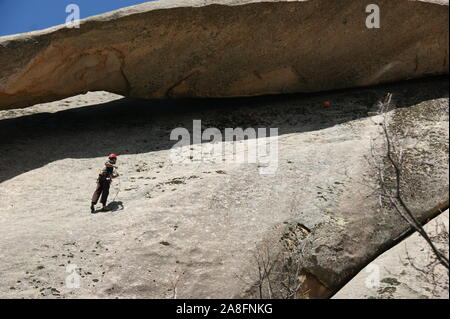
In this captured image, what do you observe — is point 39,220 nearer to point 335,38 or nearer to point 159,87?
point 159,87

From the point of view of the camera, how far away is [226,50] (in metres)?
15.0

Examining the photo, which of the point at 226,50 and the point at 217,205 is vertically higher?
the point at 226,50

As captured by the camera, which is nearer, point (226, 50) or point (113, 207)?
point (113, 207)

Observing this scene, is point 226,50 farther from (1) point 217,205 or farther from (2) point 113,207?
(2) point 113,207

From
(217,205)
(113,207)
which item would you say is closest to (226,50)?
(217,205)

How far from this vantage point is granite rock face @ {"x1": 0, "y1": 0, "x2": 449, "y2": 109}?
1419 centimetres

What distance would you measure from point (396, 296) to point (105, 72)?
8.66 m

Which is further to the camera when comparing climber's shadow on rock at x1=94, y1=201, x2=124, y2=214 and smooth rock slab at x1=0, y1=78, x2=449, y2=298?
climber's shadow on rock at x1=94, y1=201, x2=124, y2=214

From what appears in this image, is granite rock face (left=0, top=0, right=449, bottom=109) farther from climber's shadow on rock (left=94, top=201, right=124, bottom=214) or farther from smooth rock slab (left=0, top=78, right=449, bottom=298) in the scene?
climber's shadow on rock (left=94, top=201, right=124, bottom=214)

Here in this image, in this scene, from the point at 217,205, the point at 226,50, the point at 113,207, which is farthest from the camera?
the point at 226,50

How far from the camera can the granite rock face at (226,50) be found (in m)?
14.2

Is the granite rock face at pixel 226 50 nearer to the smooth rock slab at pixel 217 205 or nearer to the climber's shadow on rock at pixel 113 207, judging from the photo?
the smooth rock slab at pixel 217 205

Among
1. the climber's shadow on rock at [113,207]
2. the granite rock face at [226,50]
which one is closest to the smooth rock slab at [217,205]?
the climber's shadow on rock at [113,207]

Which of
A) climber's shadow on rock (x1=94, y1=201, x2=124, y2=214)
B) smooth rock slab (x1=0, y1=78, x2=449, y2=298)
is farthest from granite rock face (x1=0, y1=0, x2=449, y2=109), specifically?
climber's shadow on rock (x1=94, y1=201, x2=124, y2=214)
